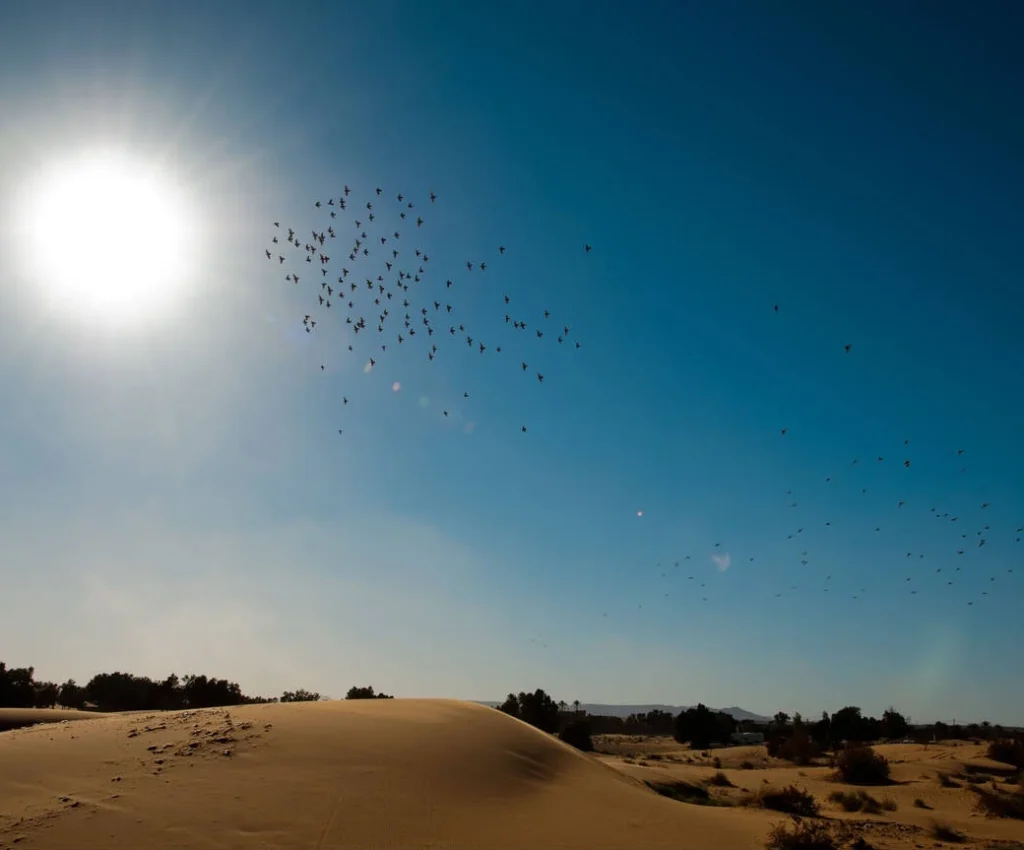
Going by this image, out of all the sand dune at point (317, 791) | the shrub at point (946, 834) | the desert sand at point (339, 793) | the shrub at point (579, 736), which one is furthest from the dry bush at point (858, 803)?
the shrub at point (579, 736)

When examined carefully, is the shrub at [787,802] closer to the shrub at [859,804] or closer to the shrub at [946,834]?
the shrub at [859,804]

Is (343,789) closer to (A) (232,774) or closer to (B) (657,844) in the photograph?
(A) (232,774)

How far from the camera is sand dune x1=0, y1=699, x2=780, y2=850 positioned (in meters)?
10.3

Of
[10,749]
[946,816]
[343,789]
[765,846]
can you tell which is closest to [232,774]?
[343,789]

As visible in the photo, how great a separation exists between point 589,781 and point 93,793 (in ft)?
35.3

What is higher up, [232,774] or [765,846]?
[232,774]

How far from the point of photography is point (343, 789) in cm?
1227

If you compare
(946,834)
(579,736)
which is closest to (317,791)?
(946,834)

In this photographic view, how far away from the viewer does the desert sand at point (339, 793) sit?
1035 cm

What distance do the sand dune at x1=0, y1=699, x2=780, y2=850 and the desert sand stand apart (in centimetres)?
4

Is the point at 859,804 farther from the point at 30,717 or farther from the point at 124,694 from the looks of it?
the point at 124,694

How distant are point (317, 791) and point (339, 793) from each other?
0.43 metres

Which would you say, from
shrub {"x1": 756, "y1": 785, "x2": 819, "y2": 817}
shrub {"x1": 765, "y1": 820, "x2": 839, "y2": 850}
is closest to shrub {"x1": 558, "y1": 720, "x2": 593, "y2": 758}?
shrub {"x1": 756, "y1": 785, "x2": 819, "y2": 817}

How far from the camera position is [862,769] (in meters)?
27.1
